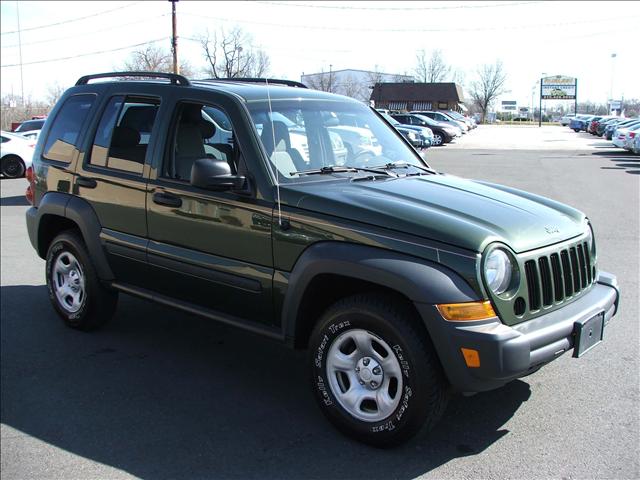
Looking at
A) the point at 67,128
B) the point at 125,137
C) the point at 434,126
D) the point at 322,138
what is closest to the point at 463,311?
the point at 322,138

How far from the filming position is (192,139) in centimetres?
447

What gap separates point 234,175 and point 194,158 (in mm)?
645

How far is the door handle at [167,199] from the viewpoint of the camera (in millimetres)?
4262

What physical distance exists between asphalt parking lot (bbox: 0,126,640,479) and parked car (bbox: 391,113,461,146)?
2949cm

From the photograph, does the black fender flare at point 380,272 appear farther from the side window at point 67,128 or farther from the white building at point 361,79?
the white building at point 361,79

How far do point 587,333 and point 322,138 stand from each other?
6.97ft

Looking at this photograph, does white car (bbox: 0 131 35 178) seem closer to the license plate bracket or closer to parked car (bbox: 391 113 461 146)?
the license plate bracket

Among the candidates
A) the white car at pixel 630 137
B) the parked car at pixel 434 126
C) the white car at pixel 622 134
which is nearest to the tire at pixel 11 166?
the parked car at pixel 434 126

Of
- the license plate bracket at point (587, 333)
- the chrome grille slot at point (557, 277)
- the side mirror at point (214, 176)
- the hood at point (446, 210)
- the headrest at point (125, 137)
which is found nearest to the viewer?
the hood at point (446, 210)

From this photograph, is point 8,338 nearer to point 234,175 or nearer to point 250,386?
point 250,386

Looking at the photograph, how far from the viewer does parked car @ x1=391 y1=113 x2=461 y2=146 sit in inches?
1355

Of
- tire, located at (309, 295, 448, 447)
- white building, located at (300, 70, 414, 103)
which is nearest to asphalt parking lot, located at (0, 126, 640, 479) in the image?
tire, located at (309, 295, 448, 447)

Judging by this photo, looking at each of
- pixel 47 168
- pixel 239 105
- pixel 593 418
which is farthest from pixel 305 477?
pixel 47 168

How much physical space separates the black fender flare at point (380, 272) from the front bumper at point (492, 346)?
0.32 feet
